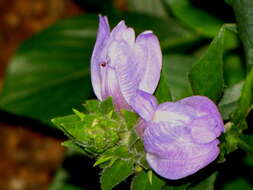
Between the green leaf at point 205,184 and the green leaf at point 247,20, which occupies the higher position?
the green leaf at point 247,20

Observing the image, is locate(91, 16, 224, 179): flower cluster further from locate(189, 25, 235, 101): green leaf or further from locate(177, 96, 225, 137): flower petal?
locate(189, 25, 235, 101): green leaf

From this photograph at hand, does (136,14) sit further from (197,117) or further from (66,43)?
(197,117)

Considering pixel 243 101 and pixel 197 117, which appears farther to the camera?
pixel 243 101

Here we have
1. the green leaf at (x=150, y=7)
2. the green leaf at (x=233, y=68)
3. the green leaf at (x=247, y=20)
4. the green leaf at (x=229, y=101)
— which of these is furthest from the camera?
the green leaf at (x=150, y=7)

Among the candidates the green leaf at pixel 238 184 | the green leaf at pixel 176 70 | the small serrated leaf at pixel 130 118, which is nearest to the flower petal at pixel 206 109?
the small serrated leaf at pixel 130 118

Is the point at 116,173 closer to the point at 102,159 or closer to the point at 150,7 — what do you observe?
the point at 102,159

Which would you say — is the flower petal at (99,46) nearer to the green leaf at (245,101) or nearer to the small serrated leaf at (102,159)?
the small serrated leaf at (102,159)

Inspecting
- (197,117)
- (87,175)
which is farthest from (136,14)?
(197,117)
